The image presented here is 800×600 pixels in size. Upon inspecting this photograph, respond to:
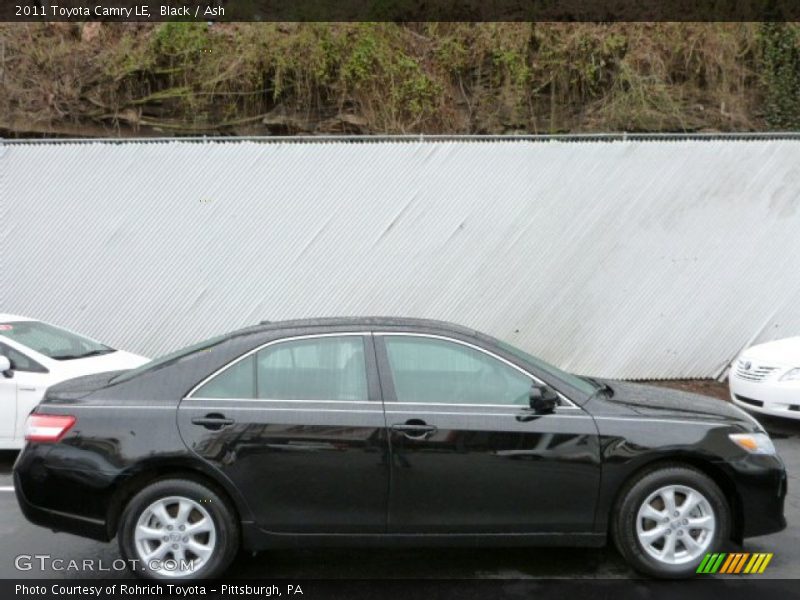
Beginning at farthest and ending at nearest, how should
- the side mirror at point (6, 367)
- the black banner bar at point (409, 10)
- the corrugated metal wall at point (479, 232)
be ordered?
the black banner bar at point (409, 10)
the corrugated metal wall at point (479, 232)
the side mirror at point (6, 367)

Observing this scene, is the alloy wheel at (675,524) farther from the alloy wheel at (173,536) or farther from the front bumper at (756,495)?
the alloy wheel at (173,536)

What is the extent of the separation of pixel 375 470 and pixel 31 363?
4.39 meters

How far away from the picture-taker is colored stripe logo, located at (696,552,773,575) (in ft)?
14.9

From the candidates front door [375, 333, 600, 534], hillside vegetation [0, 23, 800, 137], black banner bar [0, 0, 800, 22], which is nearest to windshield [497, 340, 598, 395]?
front door [375, 333, 600, 534]

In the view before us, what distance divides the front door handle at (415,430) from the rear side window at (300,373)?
0.27 metres

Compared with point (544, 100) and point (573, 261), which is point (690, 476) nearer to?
point (573, 261)

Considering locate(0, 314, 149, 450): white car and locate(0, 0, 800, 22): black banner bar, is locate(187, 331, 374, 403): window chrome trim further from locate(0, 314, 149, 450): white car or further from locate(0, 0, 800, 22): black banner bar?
locate(0, 0, 800, 22): black banner bar

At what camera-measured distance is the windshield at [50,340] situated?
7.85 m

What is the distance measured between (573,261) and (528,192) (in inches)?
45.0

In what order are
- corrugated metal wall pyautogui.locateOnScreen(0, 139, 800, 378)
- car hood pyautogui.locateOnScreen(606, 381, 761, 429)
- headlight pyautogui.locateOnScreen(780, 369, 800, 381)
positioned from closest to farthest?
car hood pyautogui.locateOnScreen(606, 381, 761, 429)
headlight pyautogui.locateOnScreen(780, 369, 800, 381)
corrugated metal wall pyautogui.locateOnScreen(0, 139, 800, 378)

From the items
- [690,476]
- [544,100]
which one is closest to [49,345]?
[690,476]

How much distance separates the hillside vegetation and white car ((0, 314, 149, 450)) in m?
7.02

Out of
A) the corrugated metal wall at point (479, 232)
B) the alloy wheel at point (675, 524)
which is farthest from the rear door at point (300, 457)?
the corrugated metal wall at point (479, 232)

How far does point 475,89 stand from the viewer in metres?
14.8
